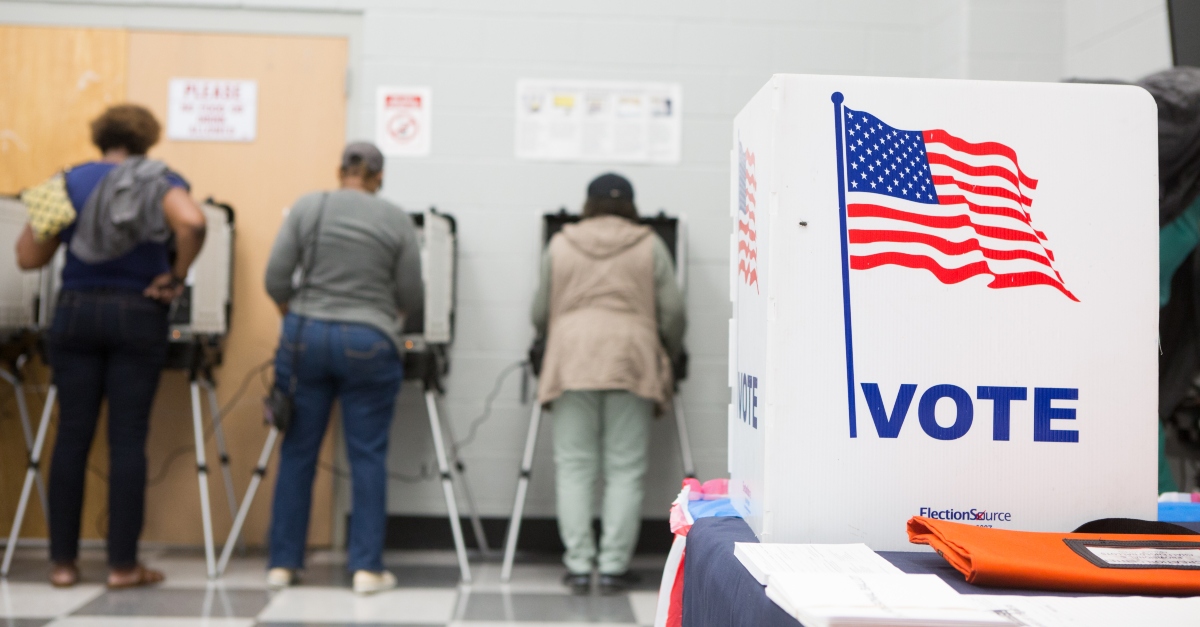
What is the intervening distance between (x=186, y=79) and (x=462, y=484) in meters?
1.85

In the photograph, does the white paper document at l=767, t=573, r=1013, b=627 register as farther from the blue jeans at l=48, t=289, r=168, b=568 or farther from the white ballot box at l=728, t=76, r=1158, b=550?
the blue jeans at l=48, t=289, r=168, b=568

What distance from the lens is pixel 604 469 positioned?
2.89 m

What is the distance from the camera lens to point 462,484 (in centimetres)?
334

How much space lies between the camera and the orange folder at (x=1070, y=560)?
563 mm

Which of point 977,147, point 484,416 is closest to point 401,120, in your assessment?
point 484,416

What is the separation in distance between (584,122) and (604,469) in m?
1.32

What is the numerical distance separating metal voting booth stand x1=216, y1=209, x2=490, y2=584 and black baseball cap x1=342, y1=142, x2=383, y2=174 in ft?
0.95

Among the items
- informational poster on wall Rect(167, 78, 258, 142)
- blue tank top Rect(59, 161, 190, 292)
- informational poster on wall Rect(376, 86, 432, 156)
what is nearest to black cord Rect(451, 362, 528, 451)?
informational poster on wall Rect(376, 86, 432, 156)

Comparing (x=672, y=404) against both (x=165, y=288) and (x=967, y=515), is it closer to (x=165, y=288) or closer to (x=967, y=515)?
(x=165, y=288)

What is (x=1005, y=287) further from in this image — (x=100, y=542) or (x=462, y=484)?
(x=100, y=542)

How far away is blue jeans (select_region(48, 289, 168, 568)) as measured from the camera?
8.60 feet

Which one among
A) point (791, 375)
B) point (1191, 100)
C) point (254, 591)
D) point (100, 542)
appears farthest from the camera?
point (100, 542)

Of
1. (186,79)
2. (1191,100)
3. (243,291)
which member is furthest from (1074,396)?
(186,79)

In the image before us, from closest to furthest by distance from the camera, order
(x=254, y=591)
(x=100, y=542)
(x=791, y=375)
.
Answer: (x=791, y=375), (x=254, y=591), (x=100, y=542)
